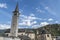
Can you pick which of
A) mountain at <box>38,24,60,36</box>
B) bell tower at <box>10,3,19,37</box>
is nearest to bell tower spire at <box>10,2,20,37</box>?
bell tower at <box>10,3,19,37</box>

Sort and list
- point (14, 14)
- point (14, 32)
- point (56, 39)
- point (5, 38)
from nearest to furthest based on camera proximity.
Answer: point (5, 38) → point (14, 32) → point (14, 14) → point (56, 39)

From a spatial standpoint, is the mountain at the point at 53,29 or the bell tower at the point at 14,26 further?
the mountain at the point at 53,29

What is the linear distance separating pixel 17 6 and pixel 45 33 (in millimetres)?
20313

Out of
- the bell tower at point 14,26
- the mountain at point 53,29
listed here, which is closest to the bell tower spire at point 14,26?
the bell tower at point 14,26

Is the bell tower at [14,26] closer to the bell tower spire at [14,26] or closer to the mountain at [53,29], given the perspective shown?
the bell tower spire at [14,26]

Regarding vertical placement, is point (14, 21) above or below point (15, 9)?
below

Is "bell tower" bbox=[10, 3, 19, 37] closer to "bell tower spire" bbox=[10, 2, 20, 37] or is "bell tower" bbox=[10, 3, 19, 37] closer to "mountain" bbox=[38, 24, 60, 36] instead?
"bell tower spire" bbox=[10, 2, 20, 37]

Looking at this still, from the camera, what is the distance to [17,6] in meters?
68.3

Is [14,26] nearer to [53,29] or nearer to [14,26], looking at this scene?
[14,26]

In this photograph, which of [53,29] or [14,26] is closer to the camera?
[14,26]

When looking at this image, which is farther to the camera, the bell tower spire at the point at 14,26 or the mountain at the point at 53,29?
the mountain at the point at 53,29

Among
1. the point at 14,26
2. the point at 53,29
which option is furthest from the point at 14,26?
the point at 53,29

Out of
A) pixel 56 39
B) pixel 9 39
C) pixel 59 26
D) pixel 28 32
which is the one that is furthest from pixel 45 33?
pixel 59 26

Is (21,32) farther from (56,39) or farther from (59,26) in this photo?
(59,26)
